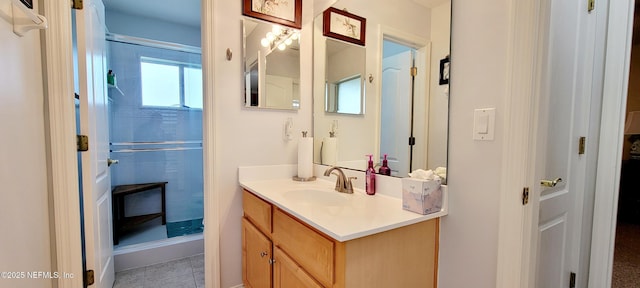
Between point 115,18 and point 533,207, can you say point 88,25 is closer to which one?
point 115,18

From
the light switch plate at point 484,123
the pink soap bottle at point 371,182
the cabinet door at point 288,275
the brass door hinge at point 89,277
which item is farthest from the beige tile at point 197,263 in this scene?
the light switch plate at point 484,123

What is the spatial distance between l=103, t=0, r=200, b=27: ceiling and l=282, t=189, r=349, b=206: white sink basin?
2.20 metres

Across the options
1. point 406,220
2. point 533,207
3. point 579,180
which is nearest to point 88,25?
point 406,220

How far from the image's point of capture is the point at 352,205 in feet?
3.94

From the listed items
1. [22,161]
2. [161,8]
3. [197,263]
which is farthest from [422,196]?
[161,8]

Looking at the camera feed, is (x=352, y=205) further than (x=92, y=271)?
No

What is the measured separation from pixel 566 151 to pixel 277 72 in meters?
1.70

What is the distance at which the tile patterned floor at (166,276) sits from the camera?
1886mm

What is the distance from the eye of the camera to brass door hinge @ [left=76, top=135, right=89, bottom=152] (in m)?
1.32

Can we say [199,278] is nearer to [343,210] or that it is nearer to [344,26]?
[343,210]

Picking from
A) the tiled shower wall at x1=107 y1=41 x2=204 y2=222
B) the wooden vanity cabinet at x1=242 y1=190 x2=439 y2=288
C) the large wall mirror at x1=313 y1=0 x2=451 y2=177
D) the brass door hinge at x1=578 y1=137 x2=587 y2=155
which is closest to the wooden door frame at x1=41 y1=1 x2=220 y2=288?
the wooden vanity cabinet at x1=242 y1=190 x2=439 y2=288

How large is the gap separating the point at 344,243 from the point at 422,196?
0.38 m

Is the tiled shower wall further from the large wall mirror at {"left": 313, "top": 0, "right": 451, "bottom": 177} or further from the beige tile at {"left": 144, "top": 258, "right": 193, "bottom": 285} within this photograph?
the large wall mirror at {"left": 313, "top": 0, "right": 451, "bottom": 177}

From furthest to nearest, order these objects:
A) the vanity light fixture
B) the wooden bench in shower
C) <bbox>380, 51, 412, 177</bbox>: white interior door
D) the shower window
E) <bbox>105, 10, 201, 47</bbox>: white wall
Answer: the shower window < <bbox>105, 10, 201, 47</bbox>: white wall < the wooden bench in shower < the vanity light fixture < <bbox>380, 51, 412, 177</bbox>: white interior door
